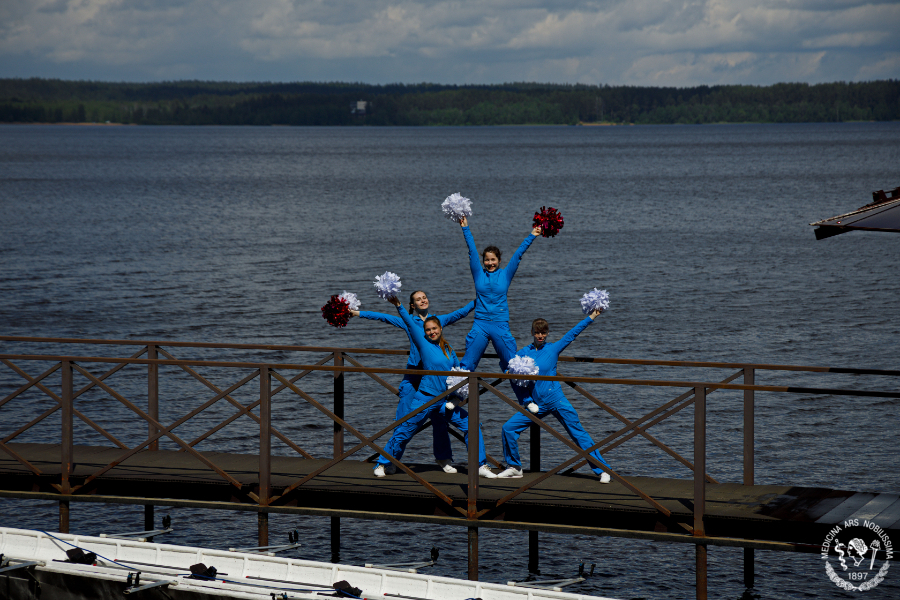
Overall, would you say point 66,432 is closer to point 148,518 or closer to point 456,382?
point 148,518

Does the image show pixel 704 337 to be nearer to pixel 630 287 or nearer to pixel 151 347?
pixel 630 287

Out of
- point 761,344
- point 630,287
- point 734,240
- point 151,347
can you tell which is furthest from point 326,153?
point 151,347

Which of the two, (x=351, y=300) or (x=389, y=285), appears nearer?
(x=389, y=285)

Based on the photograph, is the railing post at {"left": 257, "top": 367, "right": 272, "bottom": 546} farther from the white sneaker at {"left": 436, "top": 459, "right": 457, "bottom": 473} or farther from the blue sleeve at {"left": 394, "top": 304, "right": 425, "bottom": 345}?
the white sneaker at {"left": 436, "top": 459, "right": 457, "bottom": 473}

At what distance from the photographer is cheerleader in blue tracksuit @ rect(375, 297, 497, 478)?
11203 millimetres

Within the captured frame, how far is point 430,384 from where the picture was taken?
11312 millimetres

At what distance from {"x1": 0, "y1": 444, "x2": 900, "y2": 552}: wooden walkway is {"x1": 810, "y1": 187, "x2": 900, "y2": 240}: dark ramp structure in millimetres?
2834

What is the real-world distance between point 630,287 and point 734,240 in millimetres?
17098

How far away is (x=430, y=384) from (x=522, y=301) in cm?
2555

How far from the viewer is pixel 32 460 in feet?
40.5

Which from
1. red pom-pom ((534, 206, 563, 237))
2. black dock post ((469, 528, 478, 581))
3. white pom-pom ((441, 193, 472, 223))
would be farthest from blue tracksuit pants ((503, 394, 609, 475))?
white pom-pom ((441, 193, 472, 223))

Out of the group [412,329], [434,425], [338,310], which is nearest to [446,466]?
[434,425]

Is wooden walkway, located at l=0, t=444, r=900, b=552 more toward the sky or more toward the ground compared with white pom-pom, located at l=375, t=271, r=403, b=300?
more toward the ground

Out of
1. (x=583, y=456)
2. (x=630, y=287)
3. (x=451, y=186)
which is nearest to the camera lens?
(x=583, y=456)
